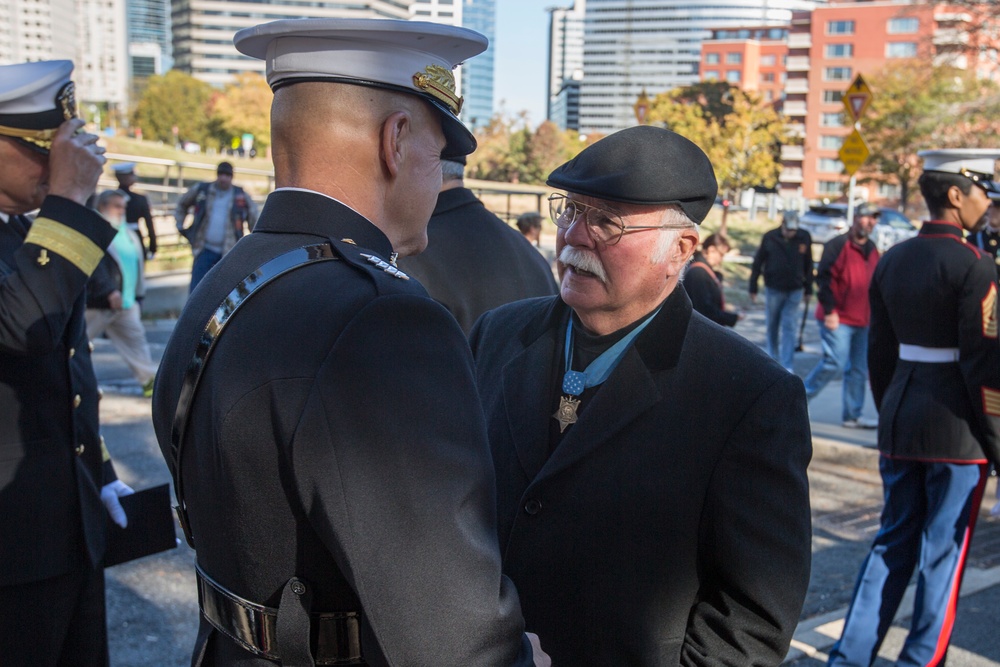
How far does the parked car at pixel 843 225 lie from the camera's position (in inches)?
1362

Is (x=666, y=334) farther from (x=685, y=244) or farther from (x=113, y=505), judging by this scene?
(x=113, y=505)

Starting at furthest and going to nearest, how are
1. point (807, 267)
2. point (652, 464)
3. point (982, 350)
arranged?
point (807, 267) → point (982, 350) → point (652, 464)

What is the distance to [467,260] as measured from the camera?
3.67 m

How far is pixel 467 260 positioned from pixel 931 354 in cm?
209

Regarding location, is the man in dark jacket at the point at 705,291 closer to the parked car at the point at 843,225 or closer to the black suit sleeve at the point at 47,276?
the black suit sleeve at the point at 47,276

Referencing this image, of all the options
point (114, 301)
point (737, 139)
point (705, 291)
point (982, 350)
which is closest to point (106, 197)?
point (114, 301)

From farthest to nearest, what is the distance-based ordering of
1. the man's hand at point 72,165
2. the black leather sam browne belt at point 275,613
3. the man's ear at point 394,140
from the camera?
the man's hand at point 72,165 → the man's ear at point 394,140 → the black leather sam browne belt at point 275,613

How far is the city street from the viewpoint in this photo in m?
4.23

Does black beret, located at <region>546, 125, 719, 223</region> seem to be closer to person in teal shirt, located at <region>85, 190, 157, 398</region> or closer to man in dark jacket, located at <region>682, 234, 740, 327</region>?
man in dark jacket, located at <region>682, 234, 740, 327</region>

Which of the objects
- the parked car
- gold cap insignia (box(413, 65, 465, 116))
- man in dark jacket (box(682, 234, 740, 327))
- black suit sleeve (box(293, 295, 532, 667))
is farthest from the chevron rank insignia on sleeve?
the parked car

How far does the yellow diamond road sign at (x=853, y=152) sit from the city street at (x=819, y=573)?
577 centimetres

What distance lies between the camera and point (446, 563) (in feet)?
4.59

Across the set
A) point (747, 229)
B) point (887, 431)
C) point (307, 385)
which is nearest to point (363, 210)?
point (307, 385)

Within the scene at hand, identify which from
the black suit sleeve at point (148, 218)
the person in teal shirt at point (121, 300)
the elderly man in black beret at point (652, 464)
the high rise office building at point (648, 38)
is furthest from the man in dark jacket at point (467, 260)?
the high rise office building at point (648, 38)
